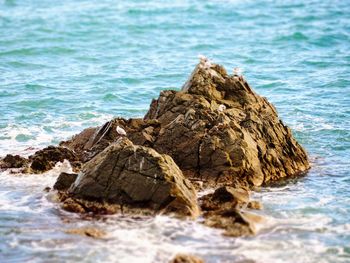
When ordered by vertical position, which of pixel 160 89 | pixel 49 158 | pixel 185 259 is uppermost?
pixel 160 89

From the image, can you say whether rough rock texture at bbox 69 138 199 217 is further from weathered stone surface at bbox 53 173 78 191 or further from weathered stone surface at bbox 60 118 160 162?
weathered stone surface at bbox 60 118 160 162

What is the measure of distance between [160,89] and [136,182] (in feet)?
44.3

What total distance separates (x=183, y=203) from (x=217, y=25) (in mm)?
29345

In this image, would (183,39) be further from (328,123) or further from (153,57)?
(328,123)

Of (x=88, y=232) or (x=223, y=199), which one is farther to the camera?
(x=223, y=199)

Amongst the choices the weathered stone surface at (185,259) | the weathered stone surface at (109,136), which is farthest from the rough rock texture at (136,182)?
the weathered stone surface at (185,259)

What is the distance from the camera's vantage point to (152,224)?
46.4 feet

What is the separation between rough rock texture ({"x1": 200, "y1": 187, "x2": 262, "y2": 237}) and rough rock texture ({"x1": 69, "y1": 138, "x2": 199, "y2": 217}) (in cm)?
34

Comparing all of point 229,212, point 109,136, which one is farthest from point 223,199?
point 109,136

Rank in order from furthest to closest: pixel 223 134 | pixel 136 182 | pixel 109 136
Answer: pixel 109 136 → pixel 223 134 → pixel 136 182

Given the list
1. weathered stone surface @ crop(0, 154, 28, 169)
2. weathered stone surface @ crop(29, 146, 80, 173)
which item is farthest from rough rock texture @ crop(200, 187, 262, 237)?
weathered stone surface @ crop(0, 154, 28, 169)

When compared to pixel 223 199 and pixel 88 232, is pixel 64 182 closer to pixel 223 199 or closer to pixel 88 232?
pixel 88 232

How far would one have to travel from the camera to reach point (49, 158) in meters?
18.2

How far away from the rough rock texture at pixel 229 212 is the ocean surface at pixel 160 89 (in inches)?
10.4
